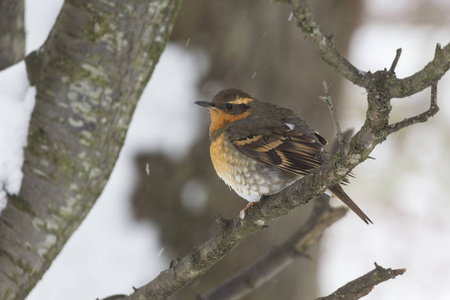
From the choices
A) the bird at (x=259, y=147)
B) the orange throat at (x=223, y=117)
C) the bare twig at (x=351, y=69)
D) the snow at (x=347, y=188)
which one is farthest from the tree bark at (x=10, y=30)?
the bare twig at (x=351, y=69)

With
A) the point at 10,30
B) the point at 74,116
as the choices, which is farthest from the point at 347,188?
the point at 74,116

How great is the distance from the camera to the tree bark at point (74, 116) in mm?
2871

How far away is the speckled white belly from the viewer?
12.6 ft

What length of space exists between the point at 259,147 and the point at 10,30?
1.84m

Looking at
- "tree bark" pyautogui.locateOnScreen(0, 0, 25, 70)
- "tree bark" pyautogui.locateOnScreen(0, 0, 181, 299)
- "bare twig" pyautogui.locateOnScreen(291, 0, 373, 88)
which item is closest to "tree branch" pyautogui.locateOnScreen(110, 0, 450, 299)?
"bare twig" pyautogui.locateOnScreen(291, 0, 373, 88)

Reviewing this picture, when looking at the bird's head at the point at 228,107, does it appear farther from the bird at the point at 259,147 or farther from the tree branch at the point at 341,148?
the tree branch at the point at 341,148

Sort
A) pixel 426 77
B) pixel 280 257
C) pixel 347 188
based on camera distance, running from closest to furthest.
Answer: pixel 426 77 < pixel 280 257 < pixel 347 188

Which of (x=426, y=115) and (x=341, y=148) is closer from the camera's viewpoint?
(x=426, y=115)

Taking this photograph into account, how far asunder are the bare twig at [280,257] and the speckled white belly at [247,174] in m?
0.52

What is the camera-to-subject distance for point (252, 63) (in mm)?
5891

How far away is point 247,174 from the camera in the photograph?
155 inches

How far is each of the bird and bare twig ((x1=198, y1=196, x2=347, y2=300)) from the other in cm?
35

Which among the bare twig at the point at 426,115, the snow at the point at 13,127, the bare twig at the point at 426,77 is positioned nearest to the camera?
the bare twig at the point at 426,77

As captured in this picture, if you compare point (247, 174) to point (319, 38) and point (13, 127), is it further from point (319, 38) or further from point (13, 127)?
point (319, 38)
